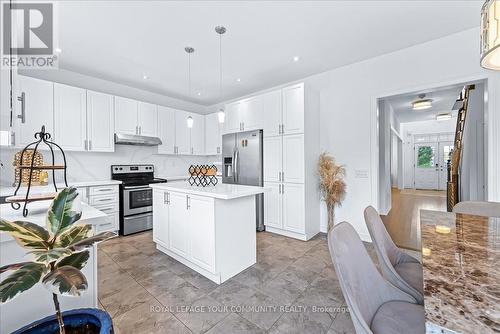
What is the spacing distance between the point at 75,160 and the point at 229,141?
278 cm

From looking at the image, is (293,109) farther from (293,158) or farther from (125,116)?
(125,116)

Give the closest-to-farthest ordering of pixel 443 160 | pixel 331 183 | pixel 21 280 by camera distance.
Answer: pixel 21 280 < pixel 331 183 < pixel 443 160

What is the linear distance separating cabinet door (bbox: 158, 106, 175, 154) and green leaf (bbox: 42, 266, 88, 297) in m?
4.23

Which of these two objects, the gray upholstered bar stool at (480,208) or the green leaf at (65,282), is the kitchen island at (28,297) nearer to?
the green leaf at (65,282)

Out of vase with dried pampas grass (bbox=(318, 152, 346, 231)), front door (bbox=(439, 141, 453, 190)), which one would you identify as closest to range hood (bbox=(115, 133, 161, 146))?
vase with dried pampas grass (bbox=(318, 152, 346, 231))

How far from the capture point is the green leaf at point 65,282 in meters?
0.67

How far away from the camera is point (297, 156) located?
3.54 meters

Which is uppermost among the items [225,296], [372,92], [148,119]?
[372,92]

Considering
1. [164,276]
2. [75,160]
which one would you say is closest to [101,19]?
[75,160]

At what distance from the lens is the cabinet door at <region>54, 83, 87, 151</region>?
3.38 metres

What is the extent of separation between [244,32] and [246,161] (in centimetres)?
213

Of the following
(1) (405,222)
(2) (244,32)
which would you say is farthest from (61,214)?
(1) (405,222)

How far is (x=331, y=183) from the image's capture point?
11.7 feet

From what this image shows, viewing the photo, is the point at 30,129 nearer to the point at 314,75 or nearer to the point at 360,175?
the point at 314,75
